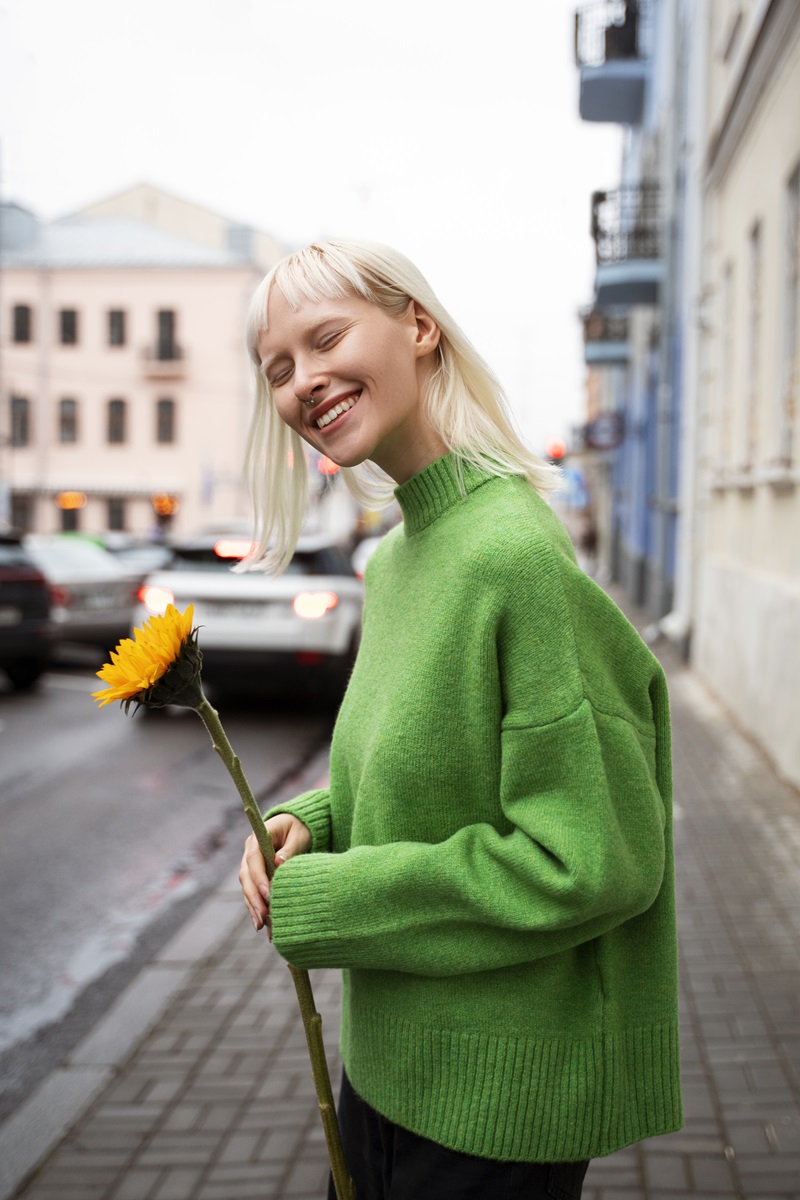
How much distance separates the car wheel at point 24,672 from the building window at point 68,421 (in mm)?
34511

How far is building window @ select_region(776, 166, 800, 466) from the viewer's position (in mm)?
8000

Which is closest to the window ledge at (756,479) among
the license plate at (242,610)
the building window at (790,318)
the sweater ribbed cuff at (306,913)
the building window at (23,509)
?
the building window at (790,318)

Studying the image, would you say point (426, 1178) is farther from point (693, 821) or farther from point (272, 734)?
point (272, 734)

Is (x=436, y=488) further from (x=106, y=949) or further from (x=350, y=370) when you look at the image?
(x=106, y=949)

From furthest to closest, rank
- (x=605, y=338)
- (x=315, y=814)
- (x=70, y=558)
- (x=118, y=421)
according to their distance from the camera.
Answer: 1. (x=118, y=421)
2. (x=605, y=338)
3. (x=70, y=558)
4. (x=315, y=814)

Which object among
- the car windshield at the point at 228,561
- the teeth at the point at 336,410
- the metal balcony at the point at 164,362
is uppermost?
the metal balcony at the point at 164,362

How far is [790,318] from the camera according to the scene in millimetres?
8141

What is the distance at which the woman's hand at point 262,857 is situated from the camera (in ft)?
5.18

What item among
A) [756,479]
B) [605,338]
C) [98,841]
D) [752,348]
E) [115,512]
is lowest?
[115,512]

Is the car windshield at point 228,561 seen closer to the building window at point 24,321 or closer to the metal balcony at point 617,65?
the metal balcony at point 617,65

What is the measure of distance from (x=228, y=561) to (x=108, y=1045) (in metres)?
6.58

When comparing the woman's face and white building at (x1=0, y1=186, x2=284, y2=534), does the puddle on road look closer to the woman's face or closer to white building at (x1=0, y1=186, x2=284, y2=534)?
the woman's face

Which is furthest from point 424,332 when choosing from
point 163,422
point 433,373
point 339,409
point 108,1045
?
point 163,422

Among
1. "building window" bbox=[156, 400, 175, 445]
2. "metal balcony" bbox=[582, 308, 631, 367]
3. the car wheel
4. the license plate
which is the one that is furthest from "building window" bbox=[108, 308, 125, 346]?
the license plate
